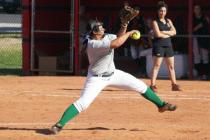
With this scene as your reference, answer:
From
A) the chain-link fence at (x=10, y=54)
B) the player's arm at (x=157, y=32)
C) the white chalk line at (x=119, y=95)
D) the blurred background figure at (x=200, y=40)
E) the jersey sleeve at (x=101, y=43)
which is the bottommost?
the chain-link fence at (x=10, y=54)

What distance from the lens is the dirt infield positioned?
974cm

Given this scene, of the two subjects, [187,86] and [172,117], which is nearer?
[172,117]

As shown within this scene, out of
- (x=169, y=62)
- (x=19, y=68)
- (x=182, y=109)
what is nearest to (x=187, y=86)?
(x=169, y=62)

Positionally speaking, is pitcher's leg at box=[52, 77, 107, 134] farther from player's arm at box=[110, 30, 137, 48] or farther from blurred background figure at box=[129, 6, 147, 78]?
blurred background figure at box=[129, 6, 147, 78]

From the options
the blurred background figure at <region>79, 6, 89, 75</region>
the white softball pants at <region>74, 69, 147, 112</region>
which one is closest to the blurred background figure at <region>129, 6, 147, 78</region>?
the blurred background figure at <region>79, 6, 89, 75</region>

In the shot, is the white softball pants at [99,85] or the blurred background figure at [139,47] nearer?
the white softball pants at [99,85]

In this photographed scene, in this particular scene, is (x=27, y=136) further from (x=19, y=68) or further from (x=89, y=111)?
(x=19, y=68)

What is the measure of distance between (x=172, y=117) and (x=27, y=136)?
2.95m

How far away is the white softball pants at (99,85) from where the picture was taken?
954cm

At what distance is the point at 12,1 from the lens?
162 ft

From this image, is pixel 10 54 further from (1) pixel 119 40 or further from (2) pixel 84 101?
(1) pixel 119 40

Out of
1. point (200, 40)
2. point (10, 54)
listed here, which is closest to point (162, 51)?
point (200, 40)

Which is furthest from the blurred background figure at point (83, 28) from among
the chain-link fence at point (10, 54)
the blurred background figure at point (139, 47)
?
the chain-link fence at point (10, 54)

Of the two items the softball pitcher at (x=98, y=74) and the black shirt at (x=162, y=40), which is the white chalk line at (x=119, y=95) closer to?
the black shirt at (x=162, y=40)
